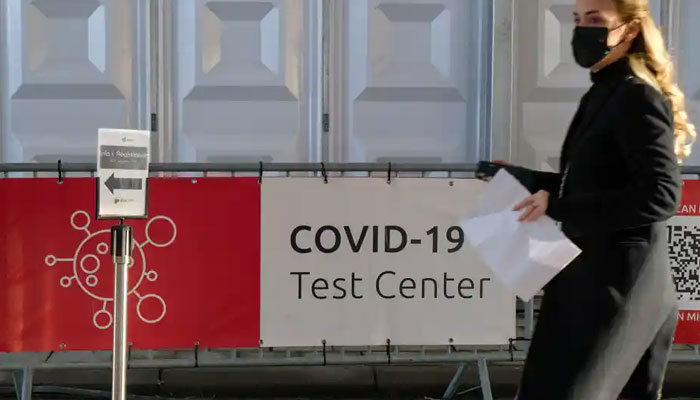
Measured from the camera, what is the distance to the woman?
205 centimetres

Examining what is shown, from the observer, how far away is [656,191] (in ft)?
6.63

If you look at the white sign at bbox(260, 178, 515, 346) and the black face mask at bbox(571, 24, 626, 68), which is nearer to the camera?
the black face mask at bbox(571, 24, 626, 68)

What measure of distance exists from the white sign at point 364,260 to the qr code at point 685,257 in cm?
101

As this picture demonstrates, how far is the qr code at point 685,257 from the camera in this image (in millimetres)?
4234

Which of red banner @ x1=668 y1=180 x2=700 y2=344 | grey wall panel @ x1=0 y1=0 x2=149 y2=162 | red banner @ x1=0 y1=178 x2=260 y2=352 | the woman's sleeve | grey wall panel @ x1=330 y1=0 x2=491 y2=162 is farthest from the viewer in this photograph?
grey wall panel @ x1=330 y1=0 x2=491 y2=162

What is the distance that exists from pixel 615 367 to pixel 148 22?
154 inches

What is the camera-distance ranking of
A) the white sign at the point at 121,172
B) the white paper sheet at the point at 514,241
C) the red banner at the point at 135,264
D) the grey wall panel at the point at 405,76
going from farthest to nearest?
1. the grey wall panel at the point at 405,76
2. the red banner at the point at 135,264
3. the white sign at the point at 121,172
4. the white paper sheet at the point at 514,241

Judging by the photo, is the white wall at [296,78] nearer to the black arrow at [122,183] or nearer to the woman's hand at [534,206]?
the black arrow at [122,183]

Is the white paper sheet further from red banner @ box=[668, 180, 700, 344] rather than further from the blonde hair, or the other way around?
red banner @ box=[668, 180, 700, 344]

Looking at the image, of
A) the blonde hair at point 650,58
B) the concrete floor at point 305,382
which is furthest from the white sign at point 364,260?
the blonde hair at point 650,58

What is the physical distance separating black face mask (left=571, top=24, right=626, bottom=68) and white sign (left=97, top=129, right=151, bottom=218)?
1.75 meters

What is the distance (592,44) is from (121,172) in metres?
1.87

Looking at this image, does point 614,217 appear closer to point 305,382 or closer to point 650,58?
point 650,58

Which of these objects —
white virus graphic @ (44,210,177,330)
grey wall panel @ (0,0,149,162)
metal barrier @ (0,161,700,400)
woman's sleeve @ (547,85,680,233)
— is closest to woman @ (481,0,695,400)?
A: woman's sleeve @ (547,85,680,233)
